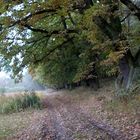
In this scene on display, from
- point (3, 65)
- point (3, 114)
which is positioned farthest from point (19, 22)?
point (3, 114)

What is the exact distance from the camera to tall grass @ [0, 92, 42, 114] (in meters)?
27.3

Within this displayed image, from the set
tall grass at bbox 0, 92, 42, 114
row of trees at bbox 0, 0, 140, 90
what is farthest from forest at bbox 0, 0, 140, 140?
tall grass at bbox 0, 92, 42, 114

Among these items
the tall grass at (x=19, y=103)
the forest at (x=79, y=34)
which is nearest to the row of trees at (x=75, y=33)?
the forest at (x=79, y=34)

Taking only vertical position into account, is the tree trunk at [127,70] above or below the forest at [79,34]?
below

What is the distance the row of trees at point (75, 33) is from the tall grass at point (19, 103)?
3.87 metres

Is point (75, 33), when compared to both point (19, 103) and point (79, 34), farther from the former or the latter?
point (19, 103)

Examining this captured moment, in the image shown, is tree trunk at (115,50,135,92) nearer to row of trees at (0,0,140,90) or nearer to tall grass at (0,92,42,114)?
row of trees at (0,0,140,90)

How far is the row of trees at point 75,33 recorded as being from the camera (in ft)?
49.6

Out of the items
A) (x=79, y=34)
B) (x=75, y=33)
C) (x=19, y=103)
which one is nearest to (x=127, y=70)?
(x=79, y=34)

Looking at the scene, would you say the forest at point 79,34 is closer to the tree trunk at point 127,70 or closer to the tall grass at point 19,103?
the tree trunk at point 127,70

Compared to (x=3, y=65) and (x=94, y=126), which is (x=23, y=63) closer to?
Answer: (x=3, y=65)

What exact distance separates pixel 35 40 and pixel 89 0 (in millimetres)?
6914

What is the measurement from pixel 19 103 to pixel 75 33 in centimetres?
919

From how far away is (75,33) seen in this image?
73.5 ft
